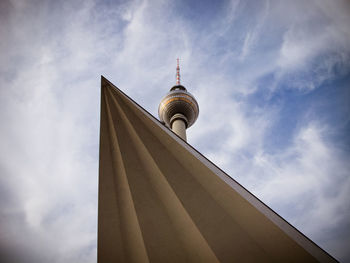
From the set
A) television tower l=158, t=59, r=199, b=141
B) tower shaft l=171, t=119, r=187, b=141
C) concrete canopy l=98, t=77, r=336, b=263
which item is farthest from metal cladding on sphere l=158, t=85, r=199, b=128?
concrete canopy l=98, t=77, r=336, b=263

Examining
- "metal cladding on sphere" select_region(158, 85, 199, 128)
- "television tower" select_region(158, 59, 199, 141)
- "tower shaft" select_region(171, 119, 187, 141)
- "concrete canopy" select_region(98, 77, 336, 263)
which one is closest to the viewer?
"concrete canopy" select_region(98, 77, 336, 263)

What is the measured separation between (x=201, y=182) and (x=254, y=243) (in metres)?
1.84

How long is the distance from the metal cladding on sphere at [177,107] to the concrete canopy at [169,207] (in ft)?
42.3

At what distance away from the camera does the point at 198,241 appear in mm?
4699

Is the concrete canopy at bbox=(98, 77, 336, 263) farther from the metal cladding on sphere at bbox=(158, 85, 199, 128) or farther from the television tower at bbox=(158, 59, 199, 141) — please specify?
the metal cladding on sphere at bbox=(158, 85, 199, 128)

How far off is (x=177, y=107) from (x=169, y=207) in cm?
1484

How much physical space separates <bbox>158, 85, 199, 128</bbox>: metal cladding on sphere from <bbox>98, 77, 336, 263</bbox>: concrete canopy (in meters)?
12.9

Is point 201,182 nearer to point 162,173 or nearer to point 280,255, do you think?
point 162,173

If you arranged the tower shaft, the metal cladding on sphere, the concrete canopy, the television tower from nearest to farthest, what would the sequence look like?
1. the concrete canopy
2. the tower shaft
3. the television tower
4. the metal cladding on sphere

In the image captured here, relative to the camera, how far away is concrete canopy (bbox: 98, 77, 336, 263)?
4055 mm

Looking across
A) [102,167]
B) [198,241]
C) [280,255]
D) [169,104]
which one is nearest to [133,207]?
[102,167]

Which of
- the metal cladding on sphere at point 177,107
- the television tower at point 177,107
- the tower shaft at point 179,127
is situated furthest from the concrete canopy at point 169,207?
the metal cladding on sphere at point 177,107

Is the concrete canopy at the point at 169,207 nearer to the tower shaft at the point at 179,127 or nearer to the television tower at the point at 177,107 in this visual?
the tower shaft at the point at 179,127

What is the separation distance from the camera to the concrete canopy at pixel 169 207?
13.3 feet
